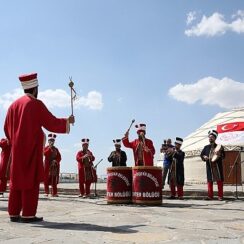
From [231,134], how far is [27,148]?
64.6ft

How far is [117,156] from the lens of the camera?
38.2 feet

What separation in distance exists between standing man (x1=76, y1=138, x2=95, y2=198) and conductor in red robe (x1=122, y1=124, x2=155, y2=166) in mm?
2706

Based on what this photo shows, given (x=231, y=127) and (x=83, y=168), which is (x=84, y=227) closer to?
(x=83, y=168)

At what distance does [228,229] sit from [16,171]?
2.60 meters

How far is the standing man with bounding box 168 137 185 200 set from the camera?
37.1ft

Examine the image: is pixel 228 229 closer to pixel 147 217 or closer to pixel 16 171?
pixel 147 217

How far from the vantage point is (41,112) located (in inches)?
218

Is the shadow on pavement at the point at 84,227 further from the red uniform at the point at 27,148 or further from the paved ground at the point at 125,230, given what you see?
the red uniform at the point at 27,148

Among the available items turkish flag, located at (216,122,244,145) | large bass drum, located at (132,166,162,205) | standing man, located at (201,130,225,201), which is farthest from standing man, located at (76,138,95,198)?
turkish flag, located at (216,122,244,145)

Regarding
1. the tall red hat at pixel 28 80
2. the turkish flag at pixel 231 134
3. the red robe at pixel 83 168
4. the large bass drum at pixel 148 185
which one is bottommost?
the large bass drum at pixel 148 185

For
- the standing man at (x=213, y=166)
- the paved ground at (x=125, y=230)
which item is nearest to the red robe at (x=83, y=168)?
the standing man at (x=213, y=166)

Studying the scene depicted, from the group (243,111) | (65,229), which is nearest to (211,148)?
(65,229)

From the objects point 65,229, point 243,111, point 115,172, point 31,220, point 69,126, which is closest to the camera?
point 65,229

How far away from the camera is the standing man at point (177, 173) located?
11.3 m
